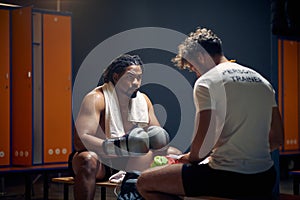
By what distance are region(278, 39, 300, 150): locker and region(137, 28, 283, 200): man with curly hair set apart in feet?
12.4

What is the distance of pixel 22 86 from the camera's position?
15.6 feet

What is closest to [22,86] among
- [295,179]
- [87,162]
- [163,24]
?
[87,162]

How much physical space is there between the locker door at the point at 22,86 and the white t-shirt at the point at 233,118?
2.53 metres

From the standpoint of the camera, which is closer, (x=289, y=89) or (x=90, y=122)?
(x=90, y=122)

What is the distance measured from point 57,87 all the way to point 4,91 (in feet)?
1.48

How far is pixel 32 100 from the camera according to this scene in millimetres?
4695

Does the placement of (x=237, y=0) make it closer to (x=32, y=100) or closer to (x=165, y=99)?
(x=165, y=99)

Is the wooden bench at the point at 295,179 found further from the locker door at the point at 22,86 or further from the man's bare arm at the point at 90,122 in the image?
the locker door at the point at 22,86

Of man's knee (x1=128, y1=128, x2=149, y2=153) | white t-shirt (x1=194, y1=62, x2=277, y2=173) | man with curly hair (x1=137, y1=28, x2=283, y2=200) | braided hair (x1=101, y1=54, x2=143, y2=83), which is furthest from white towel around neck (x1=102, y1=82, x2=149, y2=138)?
white t-shirt (x1=194, y1=62, x2=277, y2=173)

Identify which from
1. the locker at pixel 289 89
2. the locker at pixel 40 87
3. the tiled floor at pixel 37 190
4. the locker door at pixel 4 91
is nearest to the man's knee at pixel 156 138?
the tiled floor at pixel 37 190

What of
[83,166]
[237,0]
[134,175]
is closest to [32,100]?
[83,166]

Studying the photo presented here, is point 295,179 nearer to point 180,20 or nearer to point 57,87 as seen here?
point 57,87

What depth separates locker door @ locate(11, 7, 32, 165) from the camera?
15.4 ft

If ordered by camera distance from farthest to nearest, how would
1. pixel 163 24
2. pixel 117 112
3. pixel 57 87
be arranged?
pixel 163 24
pixel 57 87
pixel 117 112
